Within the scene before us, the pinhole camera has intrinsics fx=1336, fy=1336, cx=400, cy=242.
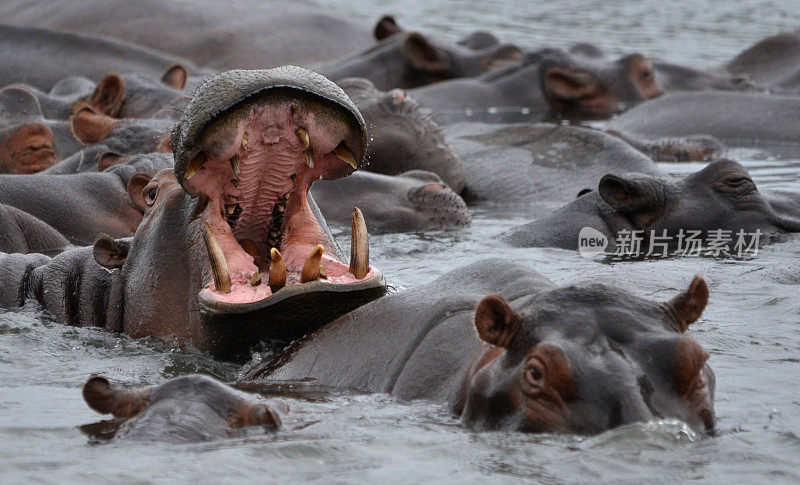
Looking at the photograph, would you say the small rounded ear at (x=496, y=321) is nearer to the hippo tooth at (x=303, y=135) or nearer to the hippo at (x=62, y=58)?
the hippo tooth at (x=303, y=135)

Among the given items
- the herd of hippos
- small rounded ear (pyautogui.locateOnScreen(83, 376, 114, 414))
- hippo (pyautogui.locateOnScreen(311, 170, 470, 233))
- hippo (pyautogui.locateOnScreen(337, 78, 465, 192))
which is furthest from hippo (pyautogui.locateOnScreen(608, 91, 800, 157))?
small rounded ear (pyautogui.locateOnScreen(83, 376, 114, 414))

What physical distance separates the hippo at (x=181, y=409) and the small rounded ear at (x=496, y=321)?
2.08ft

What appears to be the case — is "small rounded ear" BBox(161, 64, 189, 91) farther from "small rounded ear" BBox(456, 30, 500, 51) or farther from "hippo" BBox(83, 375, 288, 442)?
"hippo" BBox(83, 375, 288, 442)

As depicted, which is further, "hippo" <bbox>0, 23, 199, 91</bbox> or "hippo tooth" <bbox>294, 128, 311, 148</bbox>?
"hippo" <bbox>0, 23, 199, 91</bbox>

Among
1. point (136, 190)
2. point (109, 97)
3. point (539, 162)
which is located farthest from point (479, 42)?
point (136, 190)

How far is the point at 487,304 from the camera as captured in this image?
3379 millimetres

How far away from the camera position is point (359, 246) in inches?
171

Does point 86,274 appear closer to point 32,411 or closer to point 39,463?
point 32,411

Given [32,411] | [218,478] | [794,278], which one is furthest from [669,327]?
[794,278]

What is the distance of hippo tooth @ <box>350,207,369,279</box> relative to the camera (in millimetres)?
4316

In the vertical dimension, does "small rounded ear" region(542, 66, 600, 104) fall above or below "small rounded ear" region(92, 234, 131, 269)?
below

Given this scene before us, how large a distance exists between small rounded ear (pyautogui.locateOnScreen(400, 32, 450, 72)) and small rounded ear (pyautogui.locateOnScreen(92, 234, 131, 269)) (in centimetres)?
878

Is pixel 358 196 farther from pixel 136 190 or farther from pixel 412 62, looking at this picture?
pixel 412 62

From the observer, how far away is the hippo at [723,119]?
1111 cm
